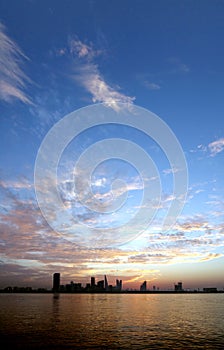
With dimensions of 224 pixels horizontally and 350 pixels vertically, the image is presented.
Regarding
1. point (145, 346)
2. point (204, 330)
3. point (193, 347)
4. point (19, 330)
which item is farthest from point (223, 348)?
point (19, 330)

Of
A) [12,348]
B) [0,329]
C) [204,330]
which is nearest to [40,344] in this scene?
[12,348]

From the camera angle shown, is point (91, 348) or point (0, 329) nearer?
point (91, 348)

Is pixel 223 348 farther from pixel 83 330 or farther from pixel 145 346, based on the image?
pixel 83 330

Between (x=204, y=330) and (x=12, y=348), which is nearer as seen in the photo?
(x=12, y=348)

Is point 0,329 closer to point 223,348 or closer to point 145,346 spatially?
point 145,346

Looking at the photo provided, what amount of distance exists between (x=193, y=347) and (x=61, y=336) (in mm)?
29464

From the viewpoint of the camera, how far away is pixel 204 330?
83.6m

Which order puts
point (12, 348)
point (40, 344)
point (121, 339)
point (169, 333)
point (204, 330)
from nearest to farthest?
1. point (12, 348)
2. point (40, 344)
3. point (121, 339)
4. point (169, 333)
5. point (204, 330)

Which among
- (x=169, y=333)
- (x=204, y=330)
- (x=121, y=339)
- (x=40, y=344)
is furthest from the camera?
(x=204, y=330)

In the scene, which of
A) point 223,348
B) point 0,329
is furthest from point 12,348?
point 223,348

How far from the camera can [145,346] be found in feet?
195

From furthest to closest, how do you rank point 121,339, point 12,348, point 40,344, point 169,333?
point 169,333
point 121,339
point 40,344
point 12,348

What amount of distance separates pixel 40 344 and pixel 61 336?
1086 cm

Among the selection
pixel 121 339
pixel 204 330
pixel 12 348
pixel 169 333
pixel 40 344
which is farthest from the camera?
pixel 204 330
